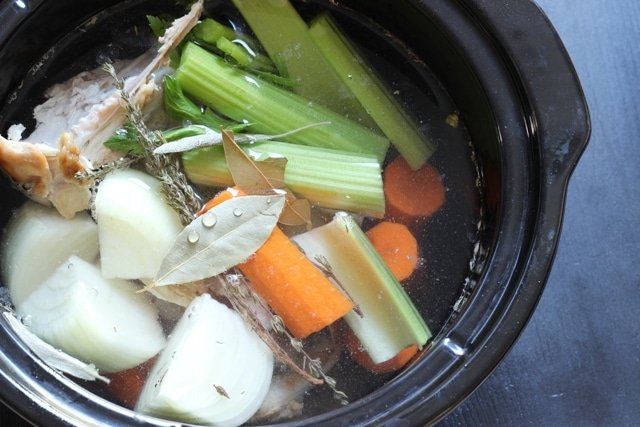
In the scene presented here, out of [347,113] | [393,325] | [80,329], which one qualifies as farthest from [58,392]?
[347,113]

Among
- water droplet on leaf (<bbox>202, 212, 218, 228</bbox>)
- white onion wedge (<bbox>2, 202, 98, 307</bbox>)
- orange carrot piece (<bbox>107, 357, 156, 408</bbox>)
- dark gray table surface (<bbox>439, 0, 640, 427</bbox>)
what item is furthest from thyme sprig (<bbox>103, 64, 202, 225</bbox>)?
dark gray table surface (<bbox>439, 0, 640, 427</bbox>)

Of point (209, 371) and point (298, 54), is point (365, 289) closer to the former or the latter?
point (209, 371)

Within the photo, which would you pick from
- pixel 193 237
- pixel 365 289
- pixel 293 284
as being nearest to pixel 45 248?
Answer: pixel 193 237

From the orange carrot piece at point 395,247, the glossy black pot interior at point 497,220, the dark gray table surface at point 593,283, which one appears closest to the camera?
the glossy black pot interior at point 497,220

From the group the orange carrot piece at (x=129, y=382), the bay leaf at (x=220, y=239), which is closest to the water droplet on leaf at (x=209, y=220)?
the bay leaf at (x=220, y=239)

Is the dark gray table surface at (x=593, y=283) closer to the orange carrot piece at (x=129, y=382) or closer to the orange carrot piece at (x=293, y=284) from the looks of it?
the orange carrot piece at (x=293, y=284)

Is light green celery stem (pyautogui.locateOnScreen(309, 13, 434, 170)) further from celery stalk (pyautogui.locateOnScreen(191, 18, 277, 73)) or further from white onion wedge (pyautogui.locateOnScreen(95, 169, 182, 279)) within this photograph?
white onion wedge (pyautogui.locateOnScreen(95, 169, 182, 279))

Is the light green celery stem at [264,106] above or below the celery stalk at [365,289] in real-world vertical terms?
above
